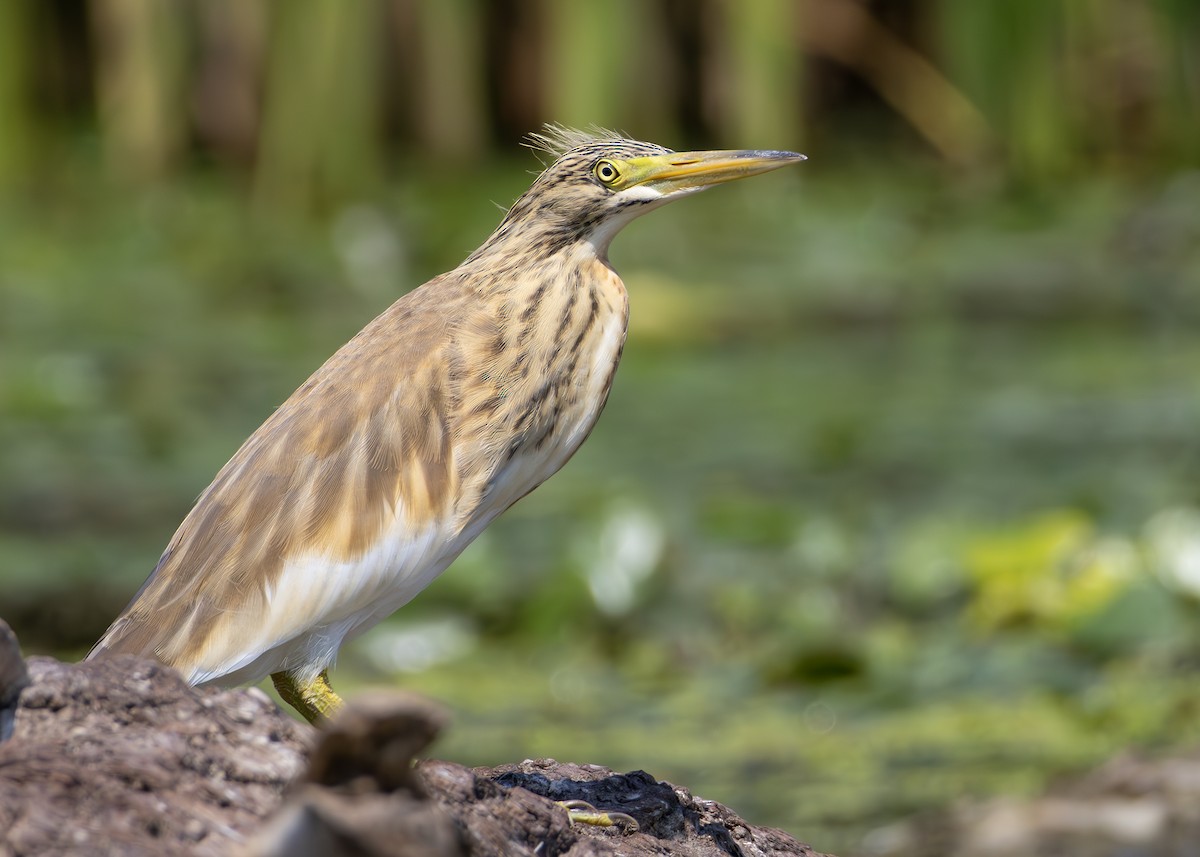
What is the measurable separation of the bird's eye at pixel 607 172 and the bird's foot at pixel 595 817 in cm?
109

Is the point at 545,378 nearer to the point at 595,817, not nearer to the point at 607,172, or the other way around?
the point at 607,172

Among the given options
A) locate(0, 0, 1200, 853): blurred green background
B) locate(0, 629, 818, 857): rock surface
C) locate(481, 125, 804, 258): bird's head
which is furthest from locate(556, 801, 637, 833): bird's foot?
locate(0, 0, 1200, 853): blurred green background

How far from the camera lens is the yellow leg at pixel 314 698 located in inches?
112

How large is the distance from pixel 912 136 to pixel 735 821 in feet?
28.0

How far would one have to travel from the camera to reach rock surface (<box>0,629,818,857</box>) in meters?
1.64

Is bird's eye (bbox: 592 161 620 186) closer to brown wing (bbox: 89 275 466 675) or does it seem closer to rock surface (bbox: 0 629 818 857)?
brown wing (bbox: 89 275 466 675)

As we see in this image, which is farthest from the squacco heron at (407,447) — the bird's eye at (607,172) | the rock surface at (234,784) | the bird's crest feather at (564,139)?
the rock surface at (234,784)

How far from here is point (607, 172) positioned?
313 centimetres

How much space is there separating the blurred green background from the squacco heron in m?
1.49

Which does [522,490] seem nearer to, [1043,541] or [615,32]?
[1043,541]

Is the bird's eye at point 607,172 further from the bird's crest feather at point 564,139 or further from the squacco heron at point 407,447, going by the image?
the bird's crest feather at point 564,139

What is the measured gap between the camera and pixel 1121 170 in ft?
31.8

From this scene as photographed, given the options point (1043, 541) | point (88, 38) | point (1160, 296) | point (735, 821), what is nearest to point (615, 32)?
point (1160, 296)

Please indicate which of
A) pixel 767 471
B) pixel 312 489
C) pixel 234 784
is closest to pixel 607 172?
pixel 312 489
